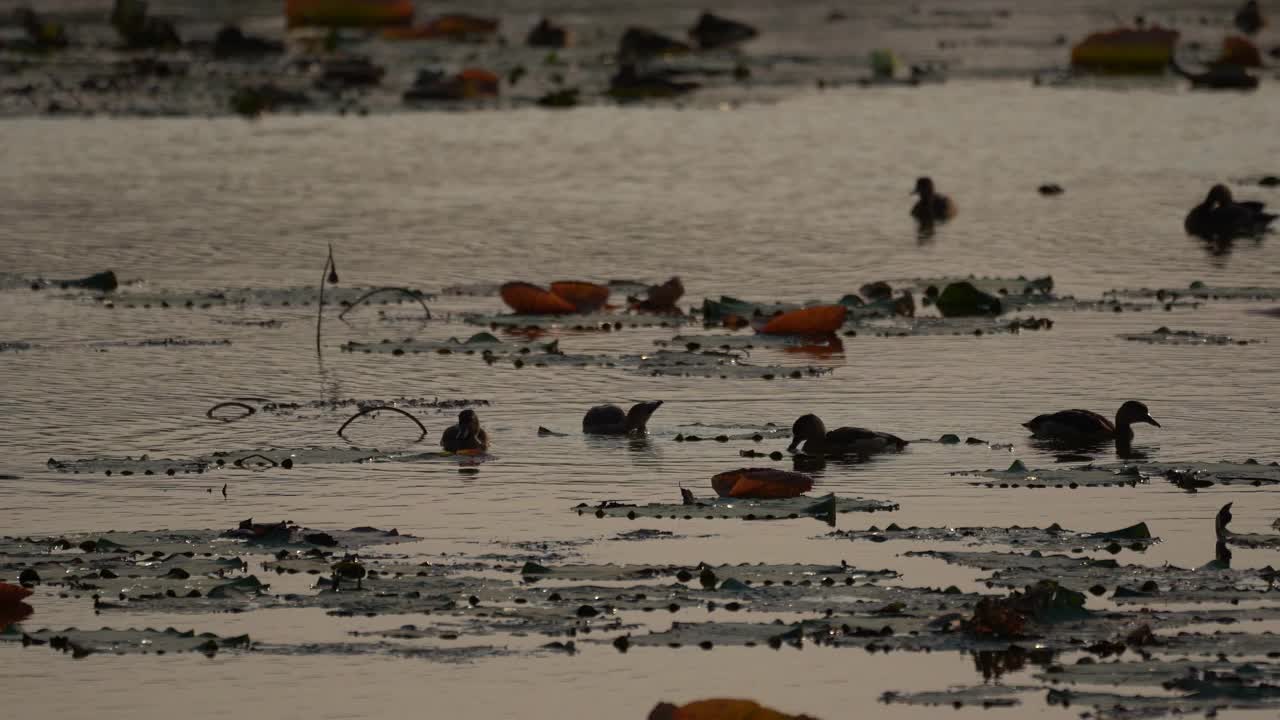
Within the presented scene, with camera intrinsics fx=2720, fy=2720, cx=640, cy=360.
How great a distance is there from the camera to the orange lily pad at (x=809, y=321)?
1920cm

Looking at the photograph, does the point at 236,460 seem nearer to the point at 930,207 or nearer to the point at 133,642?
the point at 133,642

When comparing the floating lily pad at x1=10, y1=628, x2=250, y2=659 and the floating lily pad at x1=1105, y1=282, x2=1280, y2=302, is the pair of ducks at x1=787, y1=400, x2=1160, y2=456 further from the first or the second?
the floating lily pad at x1=1105, y1=282, x2=1280, y2=302

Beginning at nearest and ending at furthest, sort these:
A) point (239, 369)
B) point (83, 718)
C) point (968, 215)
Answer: point (83, 718) → point (239, 369) → point (968, 215)

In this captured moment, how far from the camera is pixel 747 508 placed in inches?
518

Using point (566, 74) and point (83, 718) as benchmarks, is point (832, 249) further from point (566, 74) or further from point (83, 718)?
point (566, 74)

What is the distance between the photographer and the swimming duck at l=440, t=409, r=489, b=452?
14930 millimetres

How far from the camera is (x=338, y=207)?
A: 96.6 ft

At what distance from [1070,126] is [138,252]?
1624 cm

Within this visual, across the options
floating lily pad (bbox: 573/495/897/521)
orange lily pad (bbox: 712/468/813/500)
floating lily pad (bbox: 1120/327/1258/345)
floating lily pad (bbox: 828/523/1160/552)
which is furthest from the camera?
floating lily pad (bbox: 1120/327/1258/345)

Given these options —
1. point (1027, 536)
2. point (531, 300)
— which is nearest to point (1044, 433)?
point (1027, 536)

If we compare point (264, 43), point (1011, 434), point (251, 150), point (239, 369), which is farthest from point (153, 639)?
point (264, 43)

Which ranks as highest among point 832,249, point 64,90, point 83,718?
point 64,90

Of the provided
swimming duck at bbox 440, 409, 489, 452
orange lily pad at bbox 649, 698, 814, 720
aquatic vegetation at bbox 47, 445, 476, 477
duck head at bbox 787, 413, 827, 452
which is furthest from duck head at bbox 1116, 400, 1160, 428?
orange lily pad at bbox 649, 698, 814, 720

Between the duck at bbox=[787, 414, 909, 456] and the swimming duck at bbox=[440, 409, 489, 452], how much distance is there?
1715 mm
